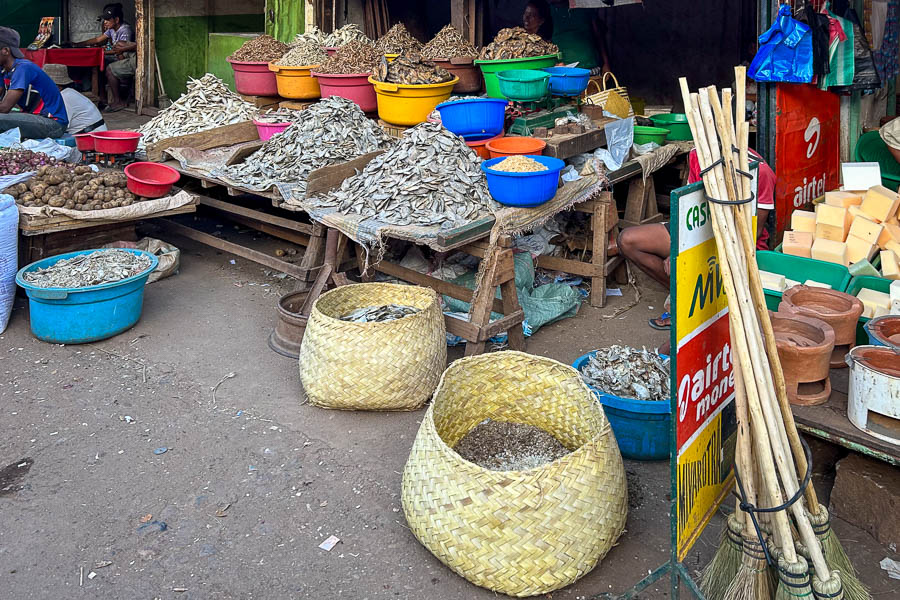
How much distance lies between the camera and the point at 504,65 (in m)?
5.95

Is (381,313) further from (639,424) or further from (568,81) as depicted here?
(568,81)

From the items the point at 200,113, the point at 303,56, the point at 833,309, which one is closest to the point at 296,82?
the point at 303,56

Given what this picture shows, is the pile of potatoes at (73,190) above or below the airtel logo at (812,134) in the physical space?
below

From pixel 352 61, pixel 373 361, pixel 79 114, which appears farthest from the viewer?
pixel 79 114

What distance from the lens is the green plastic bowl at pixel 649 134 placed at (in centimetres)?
603

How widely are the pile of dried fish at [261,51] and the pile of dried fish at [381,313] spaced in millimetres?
3852

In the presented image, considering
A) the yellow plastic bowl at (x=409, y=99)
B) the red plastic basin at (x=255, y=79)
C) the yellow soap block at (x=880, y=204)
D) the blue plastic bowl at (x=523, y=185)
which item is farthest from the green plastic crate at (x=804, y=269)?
the red plastic basin at (x=255, y=79)

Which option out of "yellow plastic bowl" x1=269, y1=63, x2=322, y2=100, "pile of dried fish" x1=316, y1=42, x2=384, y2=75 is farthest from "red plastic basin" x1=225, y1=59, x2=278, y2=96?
"pile of dried fish" x1=316, y1=42, x2=384, y2=75

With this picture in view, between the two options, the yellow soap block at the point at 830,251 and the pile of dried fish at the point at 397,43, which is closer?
the yellow soap block at the point at 830,251

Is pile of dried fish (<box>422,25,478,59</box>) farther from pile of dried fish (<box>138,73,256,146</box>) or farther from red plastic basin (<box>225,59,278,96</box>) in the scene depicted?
pile of dried fish (<box>138,73,256,146</box>)

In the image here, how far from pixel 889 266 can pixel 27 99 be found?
740 centimetres

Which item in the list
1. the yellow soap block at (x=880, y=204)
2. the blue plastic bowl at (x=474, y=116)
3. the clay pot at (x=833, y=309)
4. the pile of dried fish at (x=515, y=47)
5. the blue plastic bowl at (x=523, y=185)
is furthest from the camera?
the pile of dried fish at (x=515, y=47)

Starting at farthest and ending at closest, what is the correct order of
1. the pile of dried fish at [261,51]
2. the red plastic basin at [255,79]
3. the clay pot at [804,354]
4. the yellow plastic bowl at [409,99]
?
the pile of dried fish at [261,51], the red plastic basin at [255,79], the yellow plastic bowl at [409,99], the clay pot at [804,354]

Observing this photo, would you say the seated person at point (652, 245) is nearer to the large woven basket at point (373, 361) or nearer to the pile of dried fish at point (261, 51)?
the large woven basket at point (373, 361)
